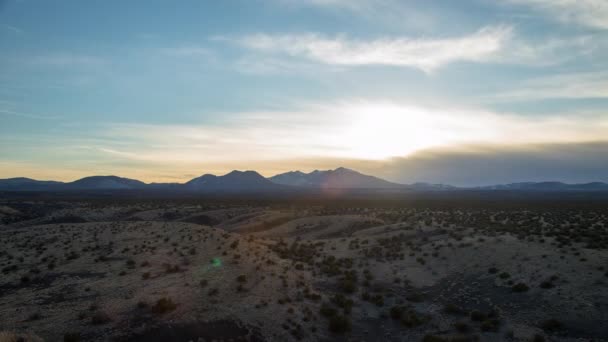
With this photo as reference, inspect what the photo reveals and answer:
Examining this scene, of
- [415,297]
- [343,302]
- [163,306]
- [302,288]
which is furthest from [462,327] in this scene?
[163,306]

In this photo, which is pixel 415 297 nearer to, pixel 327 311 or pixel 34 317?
pixel 327 311

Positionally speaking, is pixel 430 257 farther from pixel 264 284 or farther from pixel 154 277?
pixel 154 277

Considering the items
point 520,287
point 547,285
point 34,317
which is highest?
point 34,317

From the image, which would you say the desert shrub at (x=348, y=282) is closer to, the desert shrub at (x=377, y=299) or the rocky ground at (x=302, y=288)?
the rocky ground at (x=302, y=288)

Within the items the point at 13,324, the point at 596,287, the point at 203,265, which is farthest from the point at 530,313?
the point at 13,324

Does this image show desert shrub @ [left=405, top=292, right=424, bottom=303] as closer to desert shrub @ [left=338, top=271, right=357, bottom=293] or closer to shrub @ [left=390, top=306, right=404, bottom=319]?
shrub @ [left=390, top=306, right=404, bottom=319]

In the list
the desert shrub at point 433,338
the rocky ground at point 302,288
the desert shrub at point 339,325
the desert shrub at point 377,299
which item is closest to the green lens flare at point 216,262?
the rocky ground at point 302,288

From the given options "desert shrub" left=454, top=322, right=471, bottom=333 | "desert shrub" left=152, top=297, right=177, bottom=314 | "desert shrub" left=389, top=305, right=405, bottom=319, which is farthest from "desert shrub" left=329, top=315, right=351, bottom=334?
"desert shrub" left=152, top=297, right=177, bottom=314
